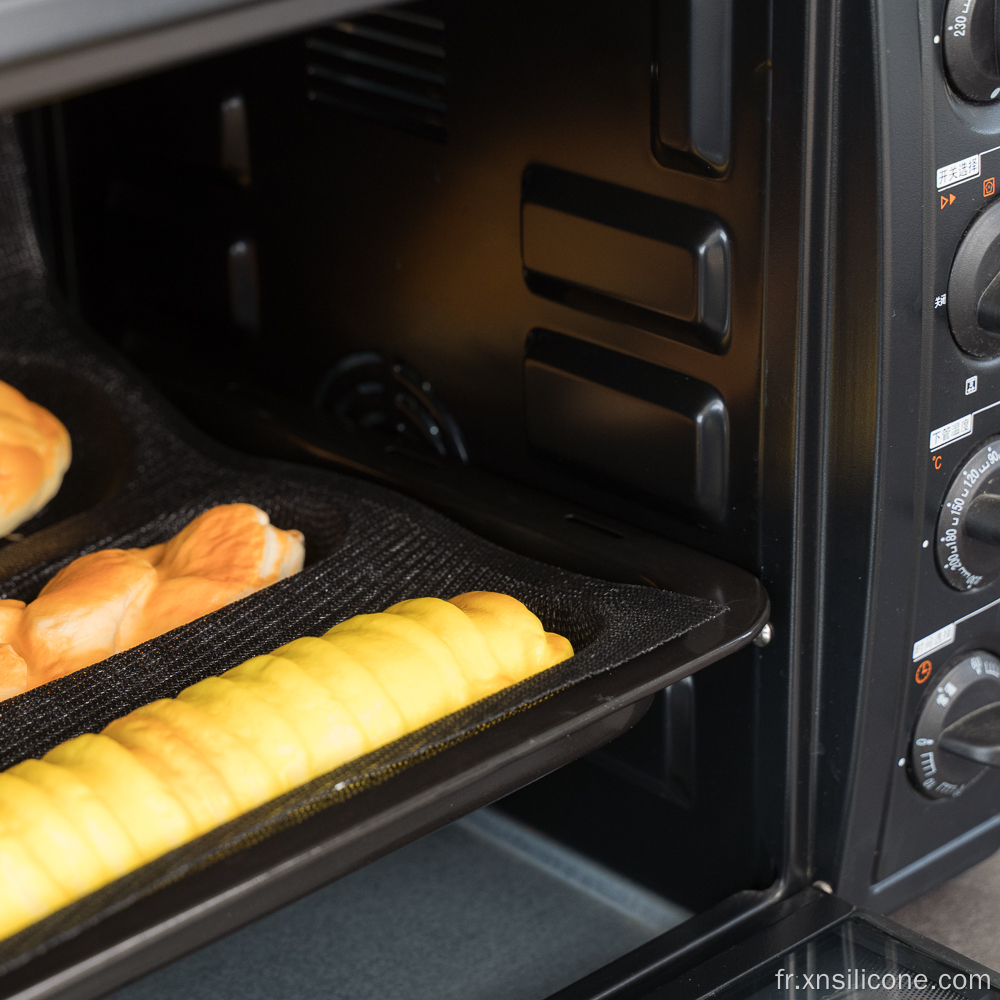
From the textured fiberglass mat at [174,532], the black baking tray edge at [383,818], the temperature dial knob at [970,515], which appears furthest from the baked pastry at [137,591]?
the temperature dial knob at [970,515]

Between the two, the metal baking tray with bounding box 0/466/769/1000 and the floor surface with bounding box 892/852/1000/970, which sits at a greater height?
the metal baking tray with bounding box 0/466/769/1000

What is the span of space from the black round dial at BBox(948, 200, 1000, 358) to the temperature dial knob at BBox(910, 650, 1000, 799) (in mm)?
229

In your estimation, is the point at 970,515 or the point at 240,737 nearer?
the point at 240,737

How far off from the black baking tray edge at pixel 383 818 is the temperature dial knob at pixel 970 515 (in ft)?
0.41

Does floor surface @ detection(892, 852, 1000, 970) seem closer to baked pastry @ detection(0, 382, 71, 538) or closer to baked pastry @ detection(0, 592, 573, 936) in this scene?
baked pastry @ detection(0, 592, 573, 936)

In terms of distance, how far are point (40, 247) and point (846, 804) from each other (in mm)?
806

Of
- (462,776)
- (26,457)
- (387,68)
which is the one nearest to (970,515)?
(462,776)

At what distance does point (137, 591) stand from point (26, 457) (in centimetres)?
21

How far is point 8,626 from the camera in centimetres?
79

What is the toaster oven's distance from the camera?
0.68m

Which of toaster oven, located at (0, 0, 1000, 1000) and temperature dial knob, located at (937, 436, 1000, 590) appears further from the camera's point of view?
temperature dial knob, located at (937, 436, 1000, 590)

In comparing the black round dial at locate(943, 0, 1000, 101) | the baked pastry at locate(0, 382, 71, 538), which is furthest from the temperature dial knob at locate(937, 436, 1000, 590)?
the baked pastry at locate(0, 382, 71, 538)

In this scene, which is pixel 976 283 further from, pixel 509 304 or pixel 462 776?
pixel 462 776

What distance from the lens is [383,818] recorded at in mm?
588
